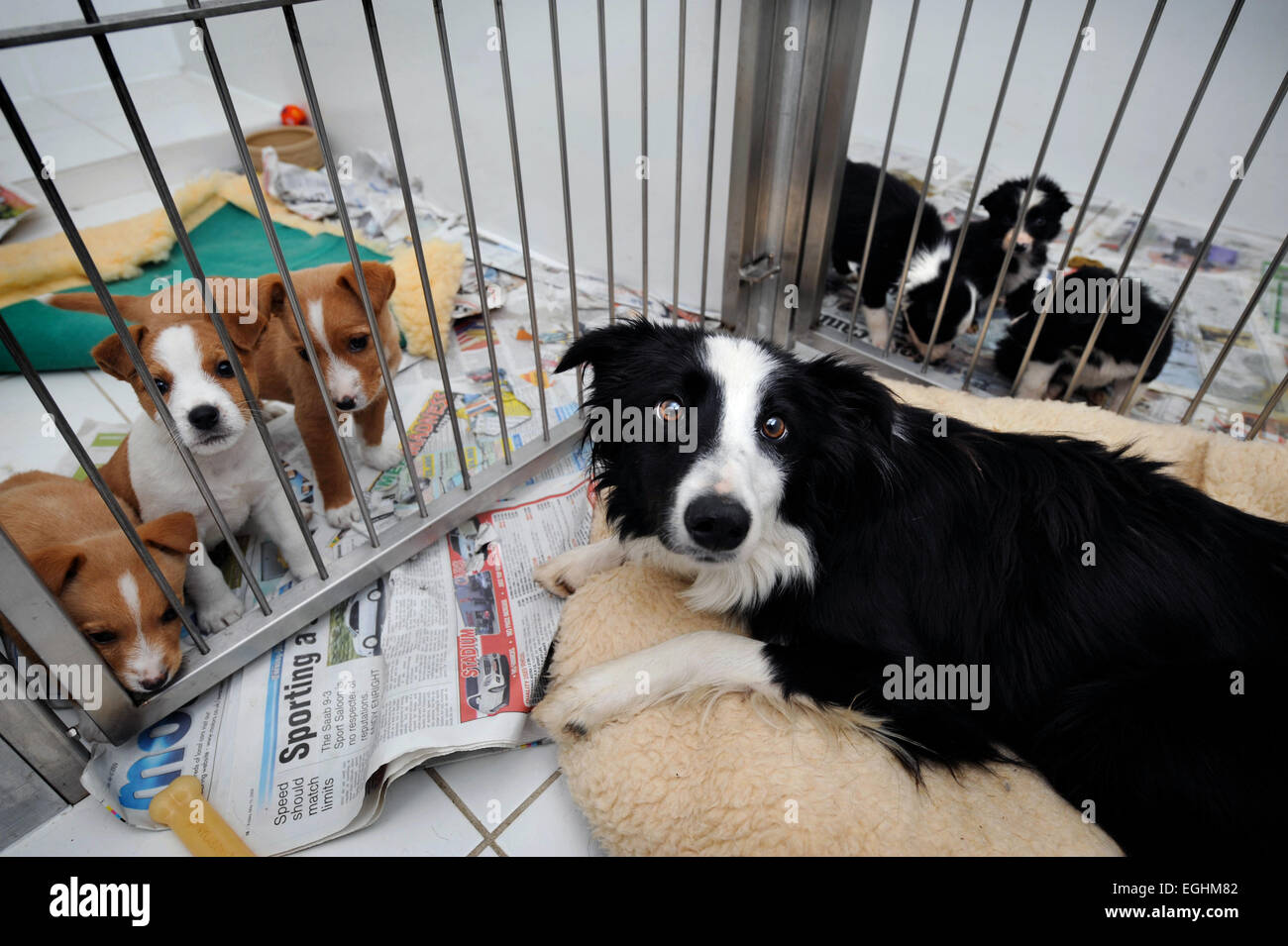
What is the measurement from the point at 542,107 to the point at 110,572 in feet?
6.66

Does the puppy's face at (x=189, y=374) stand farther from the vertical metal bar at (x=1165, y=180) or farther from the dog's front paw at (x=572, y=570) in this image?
the vertical metal bar at (x=1165, y=180)

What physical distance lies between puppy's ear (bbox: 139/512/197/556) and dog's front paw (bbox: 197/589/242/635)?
0.59ft

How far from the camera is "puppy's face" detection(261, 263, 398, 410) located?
5.31ft

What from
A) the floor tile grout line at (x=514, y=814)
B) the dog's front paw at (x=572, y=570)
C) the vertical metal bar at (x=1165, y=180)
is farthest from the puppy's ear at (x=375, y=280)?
the vertical metal bar at (x=1165, y=180)

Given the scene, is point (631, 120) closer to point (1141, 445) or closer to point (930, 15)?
point (1141, 445)

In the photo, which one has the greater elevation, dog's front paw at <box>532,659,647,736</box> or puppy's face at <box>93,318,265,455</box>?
puppy's face at <box>93,318,265,455</box>

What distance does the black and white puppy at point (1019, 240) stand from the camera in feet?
7.74

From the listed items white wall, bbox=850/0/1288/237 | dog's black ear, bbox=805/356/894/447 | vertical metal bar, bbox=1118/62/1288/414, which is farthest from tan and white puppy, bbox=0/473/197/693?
white wall, bbox=850/0/1288/237

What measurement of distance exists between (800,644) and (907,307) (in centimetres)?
151

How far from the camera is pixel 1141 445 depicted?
183 centimetres

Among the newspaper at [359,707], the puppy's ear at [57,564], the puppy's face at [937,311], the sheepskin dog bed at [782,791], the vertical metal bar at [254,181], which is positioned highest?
the vertical metal bar at [254,181]

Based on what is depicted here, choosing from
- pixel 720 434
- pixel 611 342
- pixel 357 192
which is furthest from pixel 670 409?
pixel 357 192

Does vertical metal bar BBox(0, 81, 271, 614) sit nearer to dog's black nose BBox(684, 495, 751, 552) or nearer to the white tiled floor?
the white tiled floor
